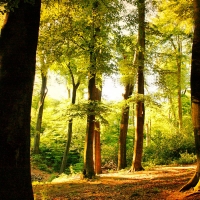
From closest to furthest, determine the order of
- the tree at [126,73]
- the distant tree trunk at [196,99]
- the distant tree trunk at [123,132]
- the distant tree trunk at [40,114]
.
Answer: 1. the distant tree trunk at [196,99]
2. the tree at [126,73]
3. the distant tree trunk at [123,132]
4. the distant tree trunk at [40,114]

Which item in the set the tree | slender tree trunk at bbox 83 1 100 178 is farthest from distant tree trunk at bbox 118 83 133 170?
slender tree trunk at bbox 83 1 100 178

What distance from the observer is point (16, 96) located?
4.61 metres

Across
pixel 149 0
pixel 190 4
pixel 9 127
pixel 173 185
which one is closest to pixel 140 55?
pixel 149 0

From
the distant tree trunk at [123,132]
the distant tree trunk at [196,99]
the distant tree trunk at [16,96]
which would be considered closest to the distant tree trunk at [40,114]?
Answer: the distant tree trunk at [123,132]

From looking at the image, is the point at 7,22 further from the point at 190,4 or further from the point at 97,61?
the point at 190,4

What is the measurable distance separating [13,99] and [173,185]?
4.92 metres

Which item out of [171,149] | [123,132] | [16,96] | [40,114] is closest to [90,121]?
[123,132]

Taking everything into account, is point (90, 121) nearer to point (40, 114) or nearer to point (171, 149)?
point (171, 149)

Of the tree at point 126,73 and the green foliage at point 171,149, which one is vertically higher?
the tree at point 126,73

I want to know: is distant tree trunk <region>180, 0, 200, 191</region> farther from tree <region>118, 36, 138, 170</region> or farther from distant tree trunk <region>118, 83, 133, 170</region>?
distant tree trunk <region>118, 83, 133, 170</region>

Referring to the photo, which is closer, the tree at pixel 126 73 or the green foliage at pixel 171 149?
the tree at pixel 126 73

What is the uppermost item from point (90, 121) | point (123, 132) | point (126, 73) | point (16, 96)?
point (126, 73)

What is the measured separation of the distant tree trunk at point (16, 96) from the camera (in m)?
4.48

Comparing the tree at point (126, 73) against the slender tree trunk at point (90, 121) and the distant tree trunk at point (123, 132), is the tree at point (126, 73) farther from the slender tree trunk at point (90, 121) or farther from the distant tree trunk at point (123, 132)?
the slender tree trunk at point (90, 121)
